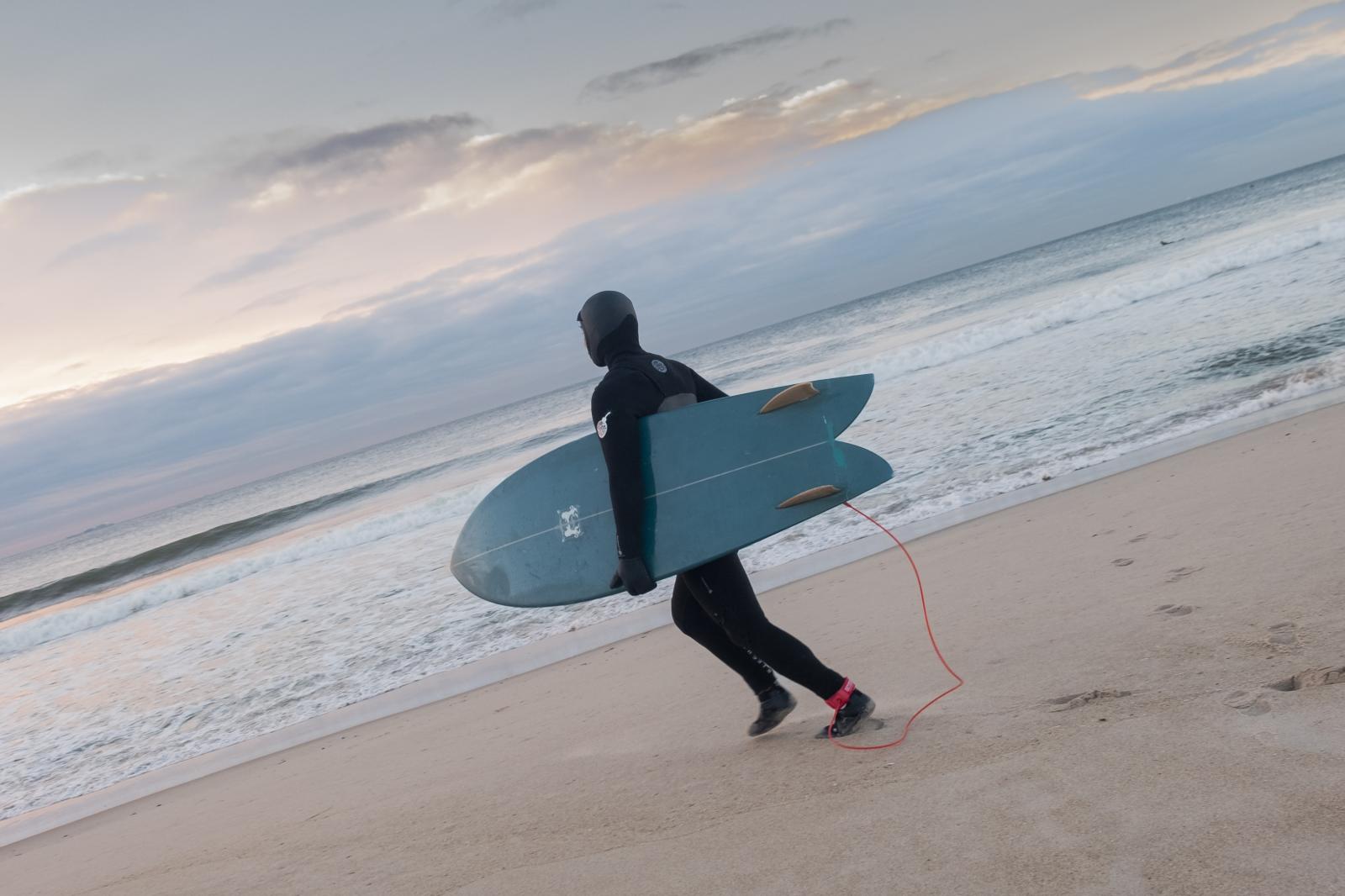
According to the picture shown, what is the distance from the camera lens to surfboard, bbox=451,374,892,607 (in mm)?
3213

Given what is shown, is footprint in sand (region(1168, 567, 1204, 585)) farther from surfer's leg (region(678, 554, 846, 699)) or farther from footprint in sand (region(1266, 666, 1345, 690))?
surfer's leg (region(678, 554, 846, 699))

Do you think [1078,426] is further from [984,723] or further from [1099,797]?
[1099,797]

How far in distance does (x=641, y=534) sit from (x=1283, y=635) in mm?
1969

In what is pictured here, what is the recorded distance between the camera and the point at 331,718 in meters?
5.59

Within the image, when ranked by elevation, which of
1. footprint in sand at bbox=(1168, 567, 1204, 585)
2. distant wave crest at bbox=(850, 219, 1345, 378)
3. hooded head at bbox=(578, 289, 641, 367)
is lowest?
footprint in sand at bbox=(1168, 567, 1204, 585)

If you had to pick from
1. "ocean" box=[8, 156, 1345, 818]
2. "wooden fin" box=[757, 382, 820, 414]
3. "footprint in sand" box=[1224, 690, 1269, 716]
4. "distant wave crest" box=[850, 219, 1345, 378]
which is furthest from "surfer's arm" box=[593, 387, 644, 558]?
"distant wave crest" box=[850, 219, 1345, 378]

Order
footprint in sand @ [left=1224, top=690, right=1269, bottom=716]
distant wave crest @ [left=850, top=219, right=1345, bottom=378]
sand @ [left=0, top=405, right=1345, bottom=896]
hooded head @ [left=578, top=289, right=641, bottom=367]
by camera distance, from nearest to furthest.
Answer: sand @ [left=0, top=405, right=1345, bottom=896]
footprint in sand @ [left=1224, top=690, right=1269, bottom=716]
hooded head @ [left=578, top=289, right=641, bottom=367]
distant wave crest @ [left=850, top=219, right=1345, bottom=378]

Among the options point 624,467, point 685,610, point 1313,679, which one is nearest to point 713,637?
point 685,610

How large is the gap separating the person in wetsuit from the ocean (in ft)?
10.4

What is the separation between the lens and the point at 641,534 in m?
2.96

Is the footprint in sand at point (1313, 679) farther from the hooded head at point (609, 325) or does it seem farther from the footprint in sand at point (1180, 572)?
the hooded head at point (609, 325)

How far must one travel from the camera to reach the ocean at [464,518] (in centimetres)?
640

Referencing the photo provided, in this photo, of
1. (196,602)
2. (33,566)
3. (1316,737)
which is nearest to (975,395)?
(1316,737)

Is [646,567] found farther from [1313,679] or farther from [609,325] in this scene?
[1313,679]
